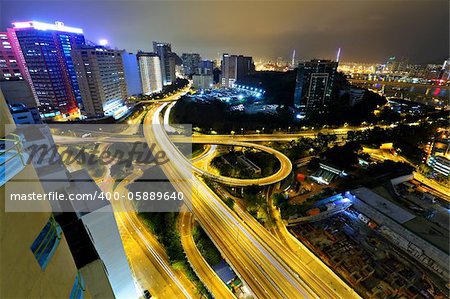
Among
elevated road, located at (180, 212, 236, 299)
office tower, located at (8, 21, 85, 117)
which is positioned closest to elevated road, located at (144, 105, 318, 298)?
elevated road, located at (180, 212, 236, 299)

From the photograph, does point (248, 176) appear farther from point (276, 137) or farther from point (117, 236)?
point (117, 236)

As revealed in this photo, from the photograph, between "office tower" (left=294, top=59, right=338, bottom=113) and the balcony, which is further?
"office tower" (left=294, top=59, right=338, bottom=113)

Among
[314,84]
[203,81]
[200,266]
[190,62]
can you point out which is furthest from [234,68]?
[200,266]

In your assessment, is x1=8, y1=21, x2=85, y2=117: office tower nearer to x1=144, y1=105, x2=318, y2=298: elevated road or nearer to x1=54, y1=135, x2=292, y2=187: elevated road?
x1=54, y1=135, x2=292, y2=187: elevated road

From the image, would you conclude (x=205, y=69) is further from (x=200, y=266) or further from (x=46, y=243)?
(x=46, y=243)

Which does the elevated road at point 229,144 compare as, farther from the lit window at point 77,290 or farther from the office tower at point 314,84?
the office tower at point 314,84

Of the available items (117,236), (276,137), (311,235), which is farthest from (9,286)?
(276,137)
